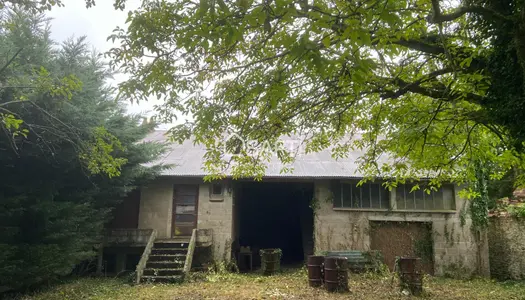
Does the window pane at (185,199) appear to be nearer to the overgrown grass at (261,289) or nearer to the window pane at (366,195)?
the overgrown grass at (261,289)

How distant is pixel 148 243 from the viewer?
1187cm

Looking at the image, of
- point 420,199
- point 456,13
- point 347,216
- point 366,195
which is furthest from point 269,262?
point 456,13

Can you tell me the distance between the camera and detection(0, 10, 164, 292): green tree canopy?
7.68 metres

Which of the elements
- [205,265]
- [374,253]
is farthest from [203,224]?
[374,253]

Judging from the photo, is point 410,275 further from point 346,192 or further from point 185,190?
point 185,190

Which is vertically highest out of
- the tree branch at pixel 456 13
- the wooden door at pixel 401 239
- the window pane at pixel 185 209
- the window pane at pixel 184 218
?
the tree branch at pixel 456 13

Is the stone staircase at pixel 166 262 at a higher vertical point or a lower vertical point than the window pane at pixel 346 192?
lower

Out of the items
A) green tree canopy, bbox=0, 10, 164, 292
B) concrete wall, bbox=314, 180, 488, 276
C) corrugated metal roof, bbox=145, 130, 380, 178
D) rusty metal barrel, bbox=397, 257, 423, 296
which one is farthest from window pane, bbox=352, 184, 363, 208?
green tree canopy, bbox=0, 10, 164, 292

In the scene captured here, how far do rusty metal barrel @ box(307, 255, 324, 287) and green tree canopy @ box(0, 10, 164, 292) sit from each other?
5.36m

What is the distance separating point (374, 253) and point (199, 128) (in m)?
8.97

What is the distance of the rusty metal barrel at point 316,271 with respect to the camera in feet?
32.2

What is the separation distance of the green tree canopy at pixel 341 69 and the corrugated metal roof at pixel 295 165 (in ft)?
15.3

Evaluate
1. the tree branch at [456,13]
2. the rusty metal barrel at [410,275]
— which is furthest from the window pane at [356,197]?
the tree branch at [456,13]

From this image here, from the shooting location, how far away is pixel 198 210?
13.2m
